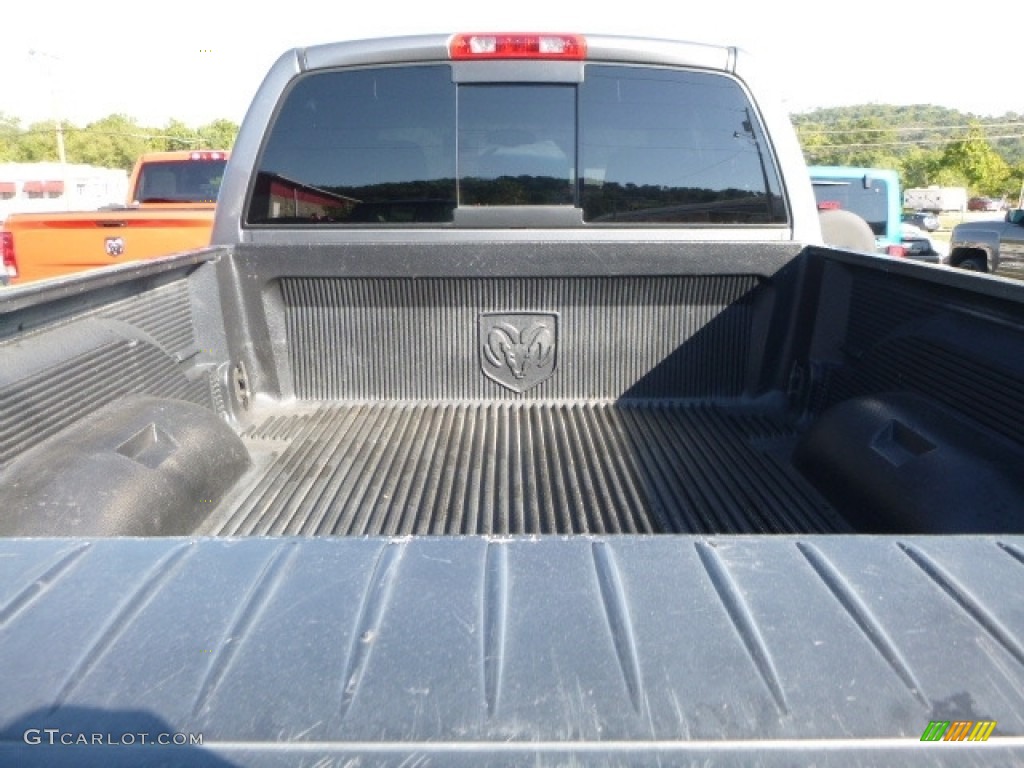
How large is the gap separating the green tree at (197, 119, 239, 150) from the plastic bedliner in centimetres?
7253

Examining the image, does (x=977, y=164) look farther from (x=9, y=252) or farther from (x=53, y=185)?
(x=9, y=252)

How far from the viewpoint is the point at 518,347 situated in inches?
130

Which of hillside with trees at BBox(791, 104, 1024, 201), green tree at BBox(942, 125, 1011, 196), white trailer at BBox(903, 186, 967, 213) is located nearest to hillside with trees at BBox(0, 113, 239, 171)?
hillside with trees at BBox(791, 104, 1024, 201)

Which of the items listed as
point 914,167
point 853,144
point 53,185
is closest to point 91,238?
point 53,185

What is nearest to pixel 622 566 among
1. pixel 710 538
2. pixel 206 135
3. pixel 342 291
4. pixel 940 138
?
pixel 710 538

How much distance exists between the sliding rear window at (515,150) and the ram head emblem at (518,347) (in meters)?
0.43

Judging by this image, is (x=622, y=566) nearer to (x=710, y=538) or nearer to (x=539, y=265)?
(x=710, y=538)

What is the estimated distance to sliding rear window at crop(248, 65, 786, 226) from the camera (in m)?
3.18

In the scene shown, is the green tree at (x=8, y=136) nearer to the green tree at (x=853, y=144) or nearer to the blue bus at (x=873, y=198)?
the green tree at (x=853, y=144)

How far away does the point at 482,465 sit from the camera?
112 inches

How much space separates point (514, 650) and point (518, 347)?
228cm

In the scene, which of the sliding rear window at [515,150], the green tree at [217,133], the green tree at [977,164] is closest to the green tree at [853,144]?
the green tree at [977,164]
